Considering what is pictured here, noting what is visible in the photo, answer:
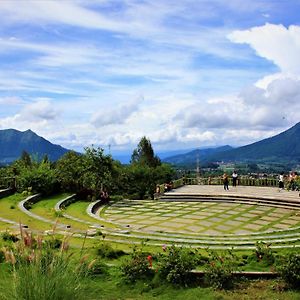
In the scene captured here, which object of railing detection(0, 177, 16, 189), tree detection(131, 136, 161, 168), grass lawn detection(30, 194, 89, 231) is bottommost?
A: grass lawn detection(30, 194, 89, 231)

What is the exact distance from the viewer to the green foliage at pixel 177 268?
8.34 m

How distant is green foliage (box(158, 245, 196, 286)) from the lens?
328 inches

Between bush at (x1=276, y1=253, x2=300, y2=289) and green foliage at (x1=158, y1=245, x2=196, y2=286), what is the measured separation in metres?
1.69

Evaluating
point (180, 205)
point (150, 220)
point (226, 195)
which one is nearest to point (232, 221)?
point (150, 220)

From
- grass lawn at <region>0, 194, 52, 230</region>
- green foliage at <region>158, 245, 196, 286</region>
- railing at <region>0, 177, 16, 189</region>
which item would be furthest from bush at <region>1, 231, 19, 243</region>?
railing at <region>0, 177, 16, 189</region>

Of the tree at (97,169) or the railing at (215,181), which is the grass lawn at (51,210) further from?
the railing at (215,181)

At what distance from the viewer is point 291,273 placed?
8.05m

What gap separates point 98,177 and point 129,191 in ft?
8.89

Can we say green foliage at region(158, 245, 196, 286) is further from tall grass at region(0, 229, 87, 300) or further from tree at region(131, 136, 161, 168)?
tree at region(131, 136, 161, 168)

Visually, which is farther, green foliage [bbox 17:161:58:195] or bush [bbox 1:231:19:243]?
green foliage [bbox 17:161:58:195]

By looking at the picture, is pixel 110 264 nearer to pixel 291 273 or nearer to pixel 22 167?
pixel 291 273

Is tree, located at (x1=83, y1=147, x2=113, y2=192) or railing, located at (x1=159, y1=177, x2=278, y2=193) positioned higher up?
tree, located at (x1=83, y1=147, x2=113, y2=192)

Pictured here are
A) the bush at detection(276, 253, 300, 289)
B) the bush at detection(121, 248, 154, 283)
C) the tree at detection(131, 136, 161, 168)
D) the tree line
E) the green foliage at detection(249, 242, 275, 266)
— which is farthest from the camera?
the tree at detection(131, 136, 161, 168)

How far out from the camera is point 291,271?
805 centimetres
